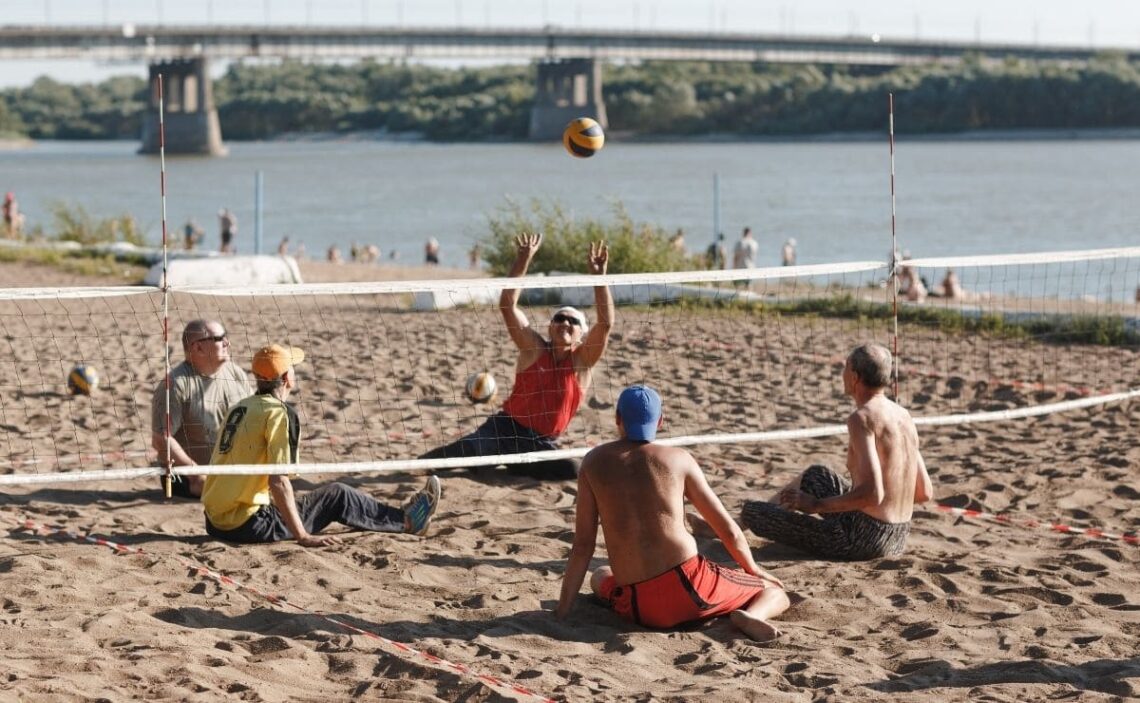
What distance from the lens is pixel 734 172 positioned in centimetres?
7600

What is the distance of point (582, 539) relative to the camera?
222 inches

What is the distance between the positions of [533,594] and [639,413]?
1078 millimetres

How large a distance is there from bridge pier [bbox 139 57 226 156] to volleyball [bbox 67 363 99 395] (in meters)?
74.0

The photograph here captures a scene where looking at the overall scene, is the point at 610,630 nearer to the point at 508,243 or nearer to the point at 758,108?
the point at 508,243

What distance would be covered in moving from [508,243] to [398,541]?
11876 mm

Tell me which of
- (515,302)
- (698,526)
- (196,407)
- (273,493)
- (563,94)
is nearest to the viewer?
(273,493)

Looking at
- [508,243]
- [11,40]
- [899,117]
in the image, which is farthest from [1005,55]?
[508,243]

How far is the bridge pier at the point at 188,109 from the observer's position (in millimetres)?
84312

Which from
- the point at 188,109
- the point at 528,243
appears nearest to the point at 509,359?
the point at 528,243

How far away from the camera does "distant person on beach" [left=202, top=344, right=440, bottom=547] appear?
6.53m

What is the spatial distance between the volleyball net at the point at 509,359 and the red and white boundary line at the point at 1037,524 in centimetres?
90

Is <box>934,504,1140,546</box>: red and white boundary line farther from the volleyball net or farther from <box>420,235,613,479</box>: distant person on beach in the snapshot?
<box>420,235,613,479</box>: distant person on beach

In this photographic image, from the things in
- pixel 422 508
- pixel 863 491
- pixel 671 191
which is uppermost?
pixel 671 191

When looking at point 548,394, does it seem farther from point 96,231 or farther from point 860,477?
point 96,231
